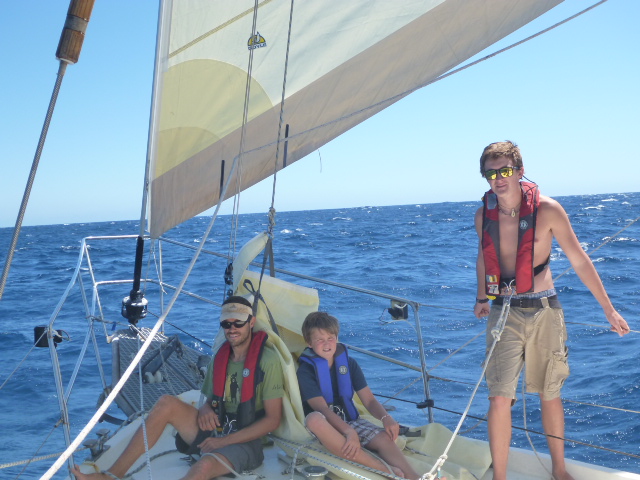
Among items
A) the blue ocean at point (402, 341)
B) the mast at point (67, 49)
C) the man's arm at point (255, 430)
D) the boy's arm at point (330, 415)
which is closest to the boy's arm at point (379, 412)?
the boy's arm at point (330, 415)

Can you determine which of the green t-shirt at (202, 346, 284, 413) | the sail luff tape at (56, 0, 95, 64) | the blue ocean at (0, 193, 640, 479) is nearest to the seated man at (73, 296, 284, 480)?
the green t-shirt at (202, 346, 284, 413)

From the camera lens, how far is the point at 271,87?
328cm

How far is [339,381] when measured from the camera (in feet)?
9.50

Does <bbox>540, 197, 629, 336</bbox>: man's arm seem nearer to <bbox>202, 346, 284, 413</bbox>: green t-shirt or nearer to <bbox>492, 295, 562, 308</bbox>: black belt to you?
<bbox>492, 295, 562, 308</bbox>: black belt

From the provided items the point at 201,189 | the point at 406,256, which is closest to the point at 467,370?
the point at 201,189

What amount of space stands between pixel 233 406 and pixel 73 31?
1.58 metres

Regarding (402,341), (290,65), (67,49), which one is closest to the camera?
(67,49)

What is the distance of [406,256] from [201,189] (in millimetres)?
14173

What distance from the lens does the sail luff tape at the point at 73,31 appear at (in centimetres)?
196

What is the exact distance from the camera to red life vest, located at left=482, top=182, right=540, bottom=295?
2592 millimetres

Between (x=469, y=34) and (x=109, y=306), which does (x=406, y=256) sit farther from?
(x=469, y=34)

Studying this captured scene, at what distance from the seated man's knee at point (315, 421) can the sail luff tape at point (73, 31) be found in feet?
5.02

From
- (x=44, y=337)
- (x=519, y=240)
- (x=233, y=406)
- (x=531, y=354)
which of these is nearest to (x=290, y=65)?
(x=519, y=240)

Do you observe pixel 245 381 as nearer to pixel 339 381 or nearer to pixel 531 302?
pixel 339 381
